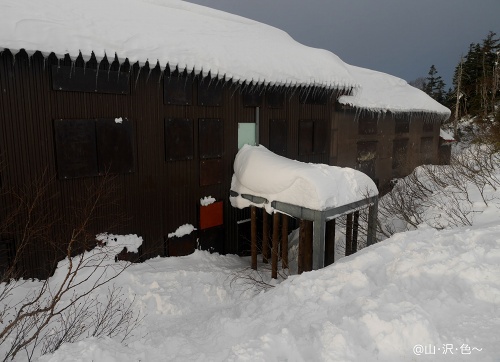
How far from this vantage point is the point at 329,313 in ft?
13.9

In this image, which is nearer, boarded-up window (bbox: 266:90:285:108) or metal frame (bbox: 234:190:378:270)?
metal frame (bbox: 234:190:378:270)

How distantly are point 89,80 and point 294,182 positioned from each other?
487 centimetres

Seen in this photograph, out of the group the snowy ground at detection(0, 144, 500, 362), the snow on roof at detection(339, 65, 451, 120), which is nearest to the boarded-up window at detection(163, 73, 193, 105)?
the snowy ground at detection(0, 144, 500, 362)

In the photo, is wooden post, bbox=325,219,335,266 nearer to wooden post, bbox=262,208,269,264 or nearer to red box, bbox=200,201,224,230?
wooden post, bbox=262,208,269,264

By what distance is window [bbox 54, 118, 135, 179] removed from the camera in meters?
6.47

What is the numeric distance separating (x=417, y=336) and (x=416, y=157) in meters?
16.4

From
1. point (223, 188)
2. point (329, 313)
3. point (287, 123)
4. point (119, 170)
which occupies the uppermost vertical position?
point (287, 123)

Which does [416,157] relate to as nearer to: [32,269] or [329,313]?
[329,313]

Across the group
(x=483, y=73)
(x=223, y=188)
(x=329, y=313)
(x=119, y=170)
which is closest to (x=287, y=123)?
(x=223, y=188)

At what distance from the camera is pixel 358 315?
3844 millimetres

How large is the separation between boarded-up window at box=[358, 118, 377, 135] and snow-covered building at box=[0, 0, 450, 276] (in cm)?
218

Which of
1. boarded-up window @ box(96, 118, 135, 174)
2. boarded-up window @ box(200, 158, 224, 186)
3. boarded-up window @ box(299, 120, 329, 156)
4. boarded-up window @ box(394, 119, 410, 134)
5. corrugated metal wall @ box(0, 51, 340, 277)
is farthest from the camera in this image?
boarded-up window @ box(394, 119, 410, 134)

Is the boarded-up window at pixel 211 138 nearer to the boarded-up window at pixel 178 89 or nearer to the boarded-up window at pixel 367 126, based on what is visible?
the boarded-up window at pixel 178 89

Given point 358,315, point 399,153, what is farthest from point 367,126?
point 358,315
